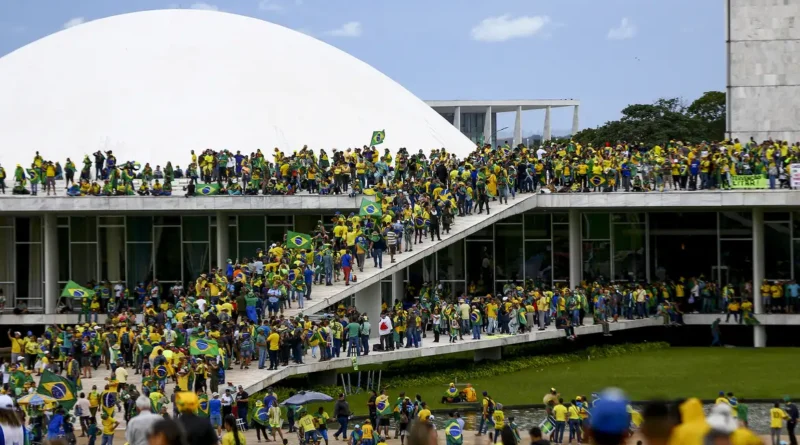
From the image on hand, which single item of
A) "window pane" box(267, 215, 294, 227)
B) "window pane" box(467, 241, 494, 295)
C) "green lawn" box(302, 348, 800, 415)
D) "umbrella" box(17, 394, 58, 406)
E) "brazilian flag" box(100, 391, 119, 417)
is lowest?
"green lawn" box(302, 348, 800, 415)

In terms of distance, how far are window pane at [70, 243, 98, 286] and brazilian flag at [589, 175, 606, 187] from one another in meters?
15.7

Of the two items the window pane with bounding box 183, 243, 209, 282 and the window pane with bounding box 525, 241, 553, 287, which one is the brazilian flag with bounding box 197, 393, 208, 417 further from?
the window pane with bounding box 525, 241, 553, 287

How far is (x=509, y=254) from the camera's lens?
43344 millimetres

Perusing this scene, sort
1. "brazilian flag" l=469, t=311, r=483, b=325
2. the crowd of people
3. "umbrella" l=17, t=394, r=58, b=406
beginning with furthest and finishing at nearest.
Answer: the crowd of people
"brazilian flag" l=469, t=311, r=483, b=325
"umbrella" l=17, t=394, r=58, b=406

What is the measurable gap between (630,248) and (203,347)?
67.4ft

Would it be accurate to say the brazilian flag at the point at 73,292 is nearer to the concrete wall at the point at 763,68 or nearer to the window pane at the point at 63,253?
the window pane at the point at 63,253

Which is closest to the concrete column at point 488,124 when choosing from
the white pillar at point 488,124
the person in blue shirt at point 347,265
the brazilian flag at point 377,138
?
the white pillar at point 488,124

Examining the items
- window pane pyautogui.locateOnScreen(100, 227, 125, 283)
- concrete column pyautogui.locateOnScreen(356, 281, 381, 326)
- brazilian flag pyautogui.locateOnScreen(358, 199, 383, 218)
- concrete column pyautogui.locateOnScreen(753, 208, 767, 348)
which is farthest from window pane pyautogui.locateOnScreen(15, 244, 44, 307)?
concrete column pyautogui.locateOnScreen(753, 208, 767, 348)

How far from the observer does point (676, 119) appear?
78.6 m

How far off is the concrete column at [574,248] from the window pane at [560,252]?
532 millimetres

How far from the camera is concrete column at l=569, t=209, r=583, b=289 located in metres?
42.3

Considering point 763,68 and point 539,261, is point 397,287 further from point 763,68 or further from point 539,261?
point 763,68

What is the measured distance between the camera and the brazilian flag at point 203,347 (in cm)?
2595

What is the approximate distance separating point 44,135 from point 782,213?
24.4 m
